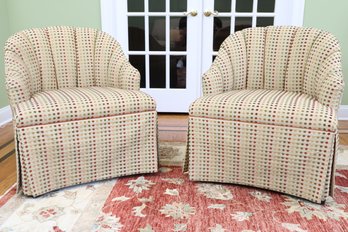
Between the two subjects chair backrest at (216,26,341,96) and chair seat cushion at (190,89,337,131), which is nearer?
chair seat cushion at (190,89,337,131)

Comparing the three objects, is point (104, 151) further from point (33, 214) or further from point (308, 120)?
point (308, 120)

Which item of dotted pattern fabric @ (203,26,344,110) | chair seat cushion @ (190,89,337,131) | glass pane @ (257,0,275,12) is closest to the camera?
chair seat cushion @ (190,89,337,131)

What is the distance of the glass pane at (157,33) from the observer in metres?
3.10

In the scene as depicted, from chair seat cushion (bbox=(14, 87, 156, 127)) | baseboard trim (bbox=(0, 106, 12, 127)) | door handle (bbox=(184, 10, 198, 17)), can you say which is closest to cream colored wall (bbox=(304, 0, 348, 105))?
door handle (bbox=(184, 10, 198, 17))

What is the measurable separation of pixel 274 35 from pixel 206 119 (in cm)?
72

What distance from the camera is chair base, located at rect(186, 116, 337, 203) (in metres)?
1.62

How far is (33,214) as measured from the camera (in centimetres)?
157

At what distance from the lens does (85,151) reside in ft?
5.84

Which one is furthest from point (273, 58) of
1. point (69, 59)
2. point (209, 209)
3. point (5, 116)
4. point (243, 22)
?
point (5, 116)

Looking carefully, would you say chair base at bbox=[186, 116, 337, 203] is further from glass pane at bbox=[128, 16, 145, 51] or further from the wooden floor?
glass pane at bbox=[128, 16, 145, 51]

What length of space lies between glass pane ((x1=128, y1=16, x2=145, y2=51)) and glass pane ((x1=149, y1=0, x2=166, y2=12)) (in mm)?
123

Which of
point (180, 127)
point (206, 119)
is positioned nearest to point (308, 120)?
point (206, 119)

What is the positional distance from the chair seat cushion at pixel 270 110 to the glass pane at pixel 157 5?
4.80 feet

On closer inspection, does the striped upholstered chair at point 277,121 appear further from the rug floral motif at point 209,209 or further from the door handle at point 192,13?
the door handle at point 192,13
